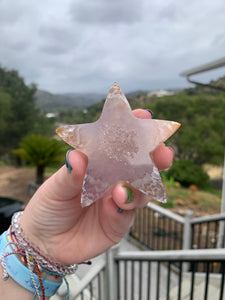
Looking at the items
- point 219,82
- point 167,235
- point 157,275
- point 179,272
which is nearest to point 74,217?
point 157,275

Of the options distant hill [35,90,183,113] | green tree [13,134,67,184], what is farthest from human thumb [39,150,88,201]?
green tree [13,134,67,184]

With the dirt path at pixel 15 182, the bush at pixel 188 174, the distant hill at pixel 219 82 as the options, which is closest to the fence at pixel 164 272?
the distant hill at pixel 219 82

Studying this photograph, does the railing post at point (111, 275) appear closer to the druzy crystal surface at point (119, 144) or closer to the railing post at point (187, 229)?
the druzy crystal surface at point (119, 144)

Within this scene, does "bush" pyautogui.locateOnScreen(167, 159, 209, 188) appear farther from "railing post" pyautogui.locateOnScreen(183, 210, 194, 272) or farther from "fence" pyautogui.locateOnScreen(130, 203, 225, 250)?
"railing post" pyautogui.locateOnScreen(183, 210, 194, 272)

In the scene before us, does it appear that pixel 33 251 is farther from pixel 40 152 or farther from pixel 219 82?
pixel 40 152

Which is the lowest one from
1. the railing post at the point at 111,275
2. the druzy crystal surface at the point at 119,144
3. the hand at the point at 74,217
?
the railing post at the point at 111,275

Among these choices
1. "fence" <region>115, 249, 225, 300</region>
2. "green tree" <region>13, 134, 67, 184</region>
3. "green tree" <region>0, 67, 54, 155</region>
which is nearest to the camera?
"fence" <region>115, 249, 225, 300</region>
